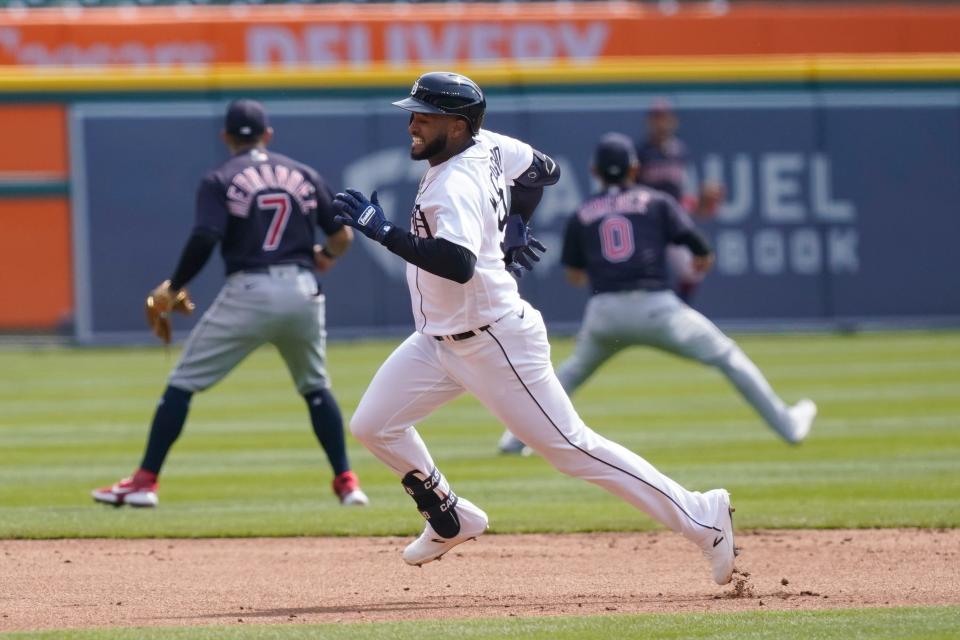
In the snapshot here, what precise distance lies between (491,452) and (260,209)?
2.70 meters

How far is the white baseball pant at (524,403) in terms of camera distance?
5.49 meters

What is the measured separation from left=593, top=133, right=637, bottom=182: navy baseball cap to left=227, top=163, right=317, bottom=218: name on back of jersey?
227cm

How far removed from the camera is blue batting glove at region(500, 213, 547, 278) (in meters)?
5.67

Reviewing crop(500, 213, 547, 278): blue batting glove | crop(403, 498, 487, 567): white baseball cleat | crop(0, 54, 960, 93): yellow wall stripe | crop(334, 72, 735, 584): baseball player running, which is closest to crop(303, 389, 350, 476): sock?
crop(403, 498, 487, 567): white baseball cleat

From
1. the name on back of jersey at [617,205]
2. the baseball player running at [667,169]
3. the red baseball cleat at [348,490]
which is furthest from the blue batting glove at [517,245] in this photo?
the baseball player running at [667,169]

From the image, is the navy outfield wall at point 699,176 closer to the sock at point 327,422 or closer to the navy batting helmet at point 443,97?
the sock at point 327,422

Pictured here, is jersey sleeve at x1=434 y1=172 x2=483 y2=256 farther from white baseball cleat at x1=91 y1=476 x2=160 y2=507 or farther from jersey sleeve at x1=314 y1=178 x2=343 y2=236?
white baseball cleat at x1=91 y1=476 x2=160 y2=507

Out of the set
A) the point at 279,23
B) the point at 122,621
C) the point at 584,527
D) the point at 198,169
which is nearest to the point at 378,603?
the point at 122,621

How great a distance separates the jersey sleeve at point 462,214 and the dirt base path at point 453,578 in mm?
1291

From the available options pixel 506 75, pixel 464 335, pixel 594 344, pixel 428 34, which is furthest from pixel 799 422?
pixel 428 34

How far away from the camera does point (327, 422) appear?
26.0ft

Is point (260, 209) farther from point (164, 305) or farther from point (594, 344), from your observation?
point (594, 344)

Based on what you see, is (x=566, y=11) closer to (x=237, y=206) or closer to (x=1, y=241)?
(x=1, y=241)

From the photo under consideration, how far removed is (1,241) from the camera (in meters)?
17.5
